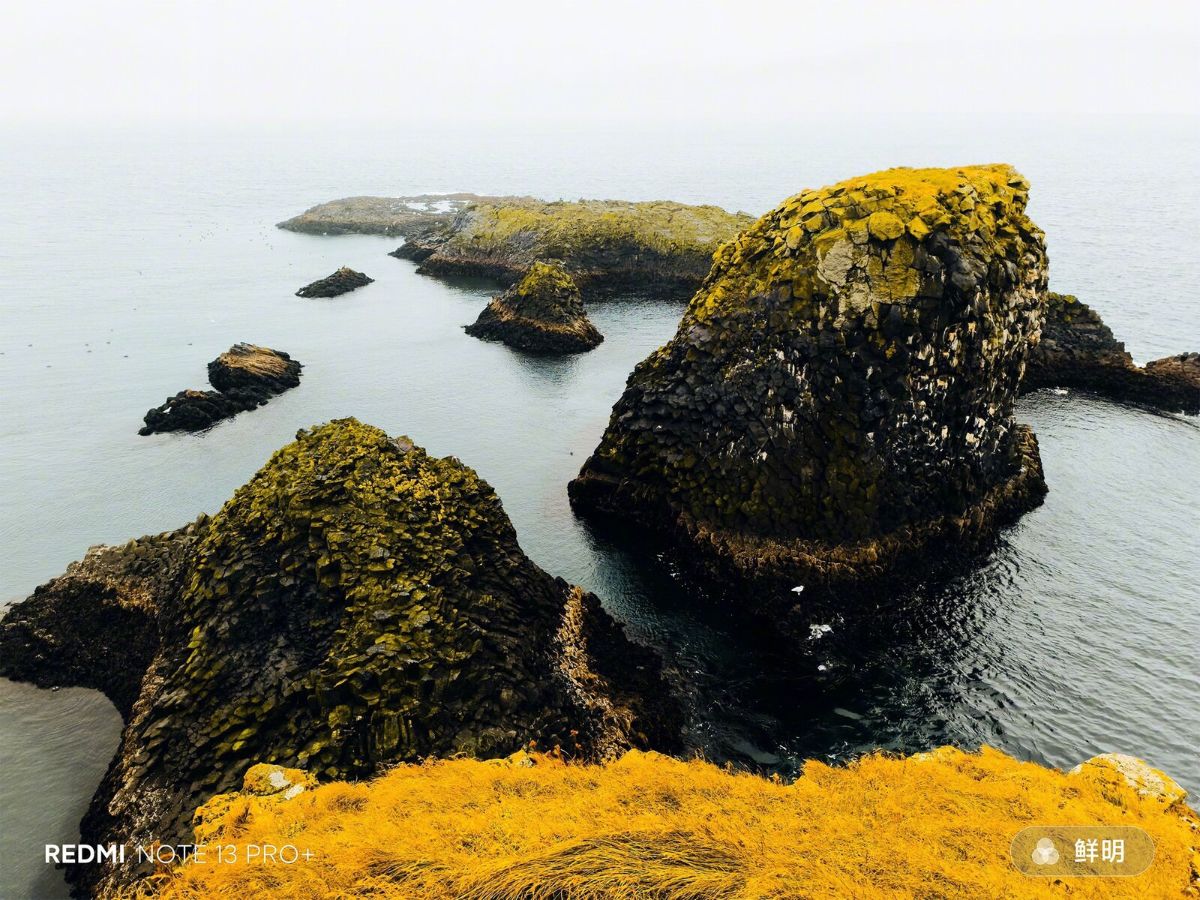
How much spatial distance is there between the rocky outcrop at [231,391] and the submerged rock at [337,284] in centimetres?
2780

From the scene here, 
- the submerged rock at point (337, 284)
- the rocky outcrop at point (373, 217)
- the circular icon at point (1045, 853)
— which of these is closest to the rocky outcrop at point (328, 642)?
the circular icon at point (1045, 853)

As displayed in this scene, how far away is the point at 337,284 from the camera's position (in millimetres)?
88562

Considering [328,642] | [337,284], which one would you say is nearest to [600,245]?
[337,284]

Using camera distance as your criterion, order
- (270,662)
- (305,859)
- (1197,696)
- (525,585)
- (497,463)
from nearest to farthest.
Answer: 1. (305,859)
2. (270,662)
3. (1197,696)
4. (525,585)
5. (497,463)

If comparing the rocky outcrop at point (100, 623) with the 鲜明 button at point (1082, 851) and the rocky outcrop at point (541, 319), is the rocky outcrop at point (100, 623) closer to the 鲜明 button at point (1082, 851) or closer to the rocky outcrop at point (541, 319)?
the 鲜明 button at point (1082, 851)

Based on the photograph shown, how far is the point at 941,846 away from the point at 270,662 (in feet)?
66.5

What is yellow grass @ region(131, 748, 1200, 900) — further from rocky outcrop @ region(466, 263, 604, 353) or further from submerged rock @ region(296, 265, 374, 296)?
submerged rock @ region(296, 265, 374, 296)

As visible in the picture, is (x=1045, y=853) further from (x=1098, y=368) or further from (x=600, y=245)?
(x=600, y=245)

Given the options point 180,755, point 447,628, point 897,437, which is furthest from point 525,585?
point 897,437

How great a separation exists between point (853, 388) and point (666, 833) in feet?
72.5

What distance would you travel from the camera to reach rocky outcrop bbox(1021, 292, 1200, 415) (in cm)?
5191

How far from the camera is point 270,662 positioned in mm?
21734

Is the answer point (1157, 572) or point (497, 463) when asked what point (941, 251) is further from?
point (497, 463)

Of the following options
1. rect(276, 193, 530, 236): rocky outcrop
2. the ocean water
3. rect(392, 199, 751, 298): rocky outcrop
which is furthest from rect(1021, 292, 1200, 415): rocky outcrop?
rect(276, 193, 530, 236): rocky outcrop
